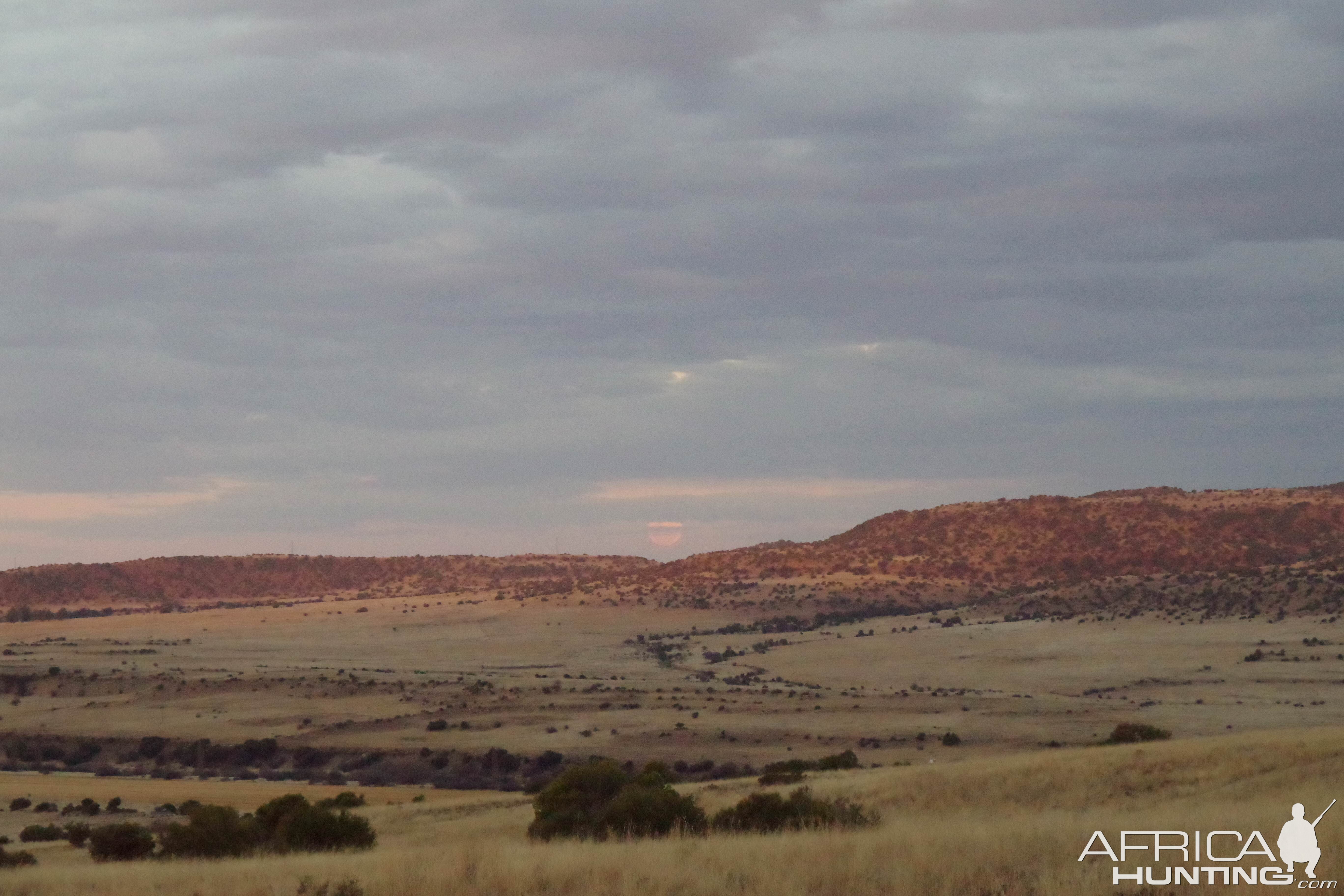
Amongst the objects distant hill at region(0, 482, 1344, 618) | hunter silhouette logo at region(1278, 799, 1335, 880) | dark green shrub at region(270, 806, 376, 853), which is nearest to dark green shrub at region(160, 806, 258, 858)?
dark green shrub at region(270, 806, 376, 853)

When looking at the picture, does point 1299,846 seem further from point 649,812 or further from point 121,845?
point 121,845

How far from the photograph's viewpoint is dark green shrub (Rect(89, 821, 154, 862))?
2625 centimetres

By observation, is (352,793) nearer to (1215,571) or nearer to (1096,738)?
(1096,738)

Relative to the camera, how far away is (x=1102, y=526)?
170250 millimetres

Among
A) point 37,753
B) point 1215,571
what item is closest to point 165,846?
point 37,753

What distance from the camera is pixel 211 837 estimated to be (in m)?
25.7

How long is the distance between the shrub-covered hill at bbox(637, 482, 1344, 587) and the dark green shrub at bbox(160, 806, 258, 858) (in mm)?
128212

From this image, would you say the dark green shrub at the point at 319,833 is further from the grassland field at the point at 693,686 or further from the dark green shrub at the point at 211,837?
the grassland field at the point at 693,686
